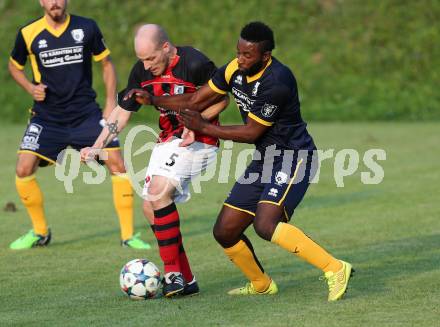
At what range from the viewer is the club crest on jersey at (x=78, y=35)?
1176 cm

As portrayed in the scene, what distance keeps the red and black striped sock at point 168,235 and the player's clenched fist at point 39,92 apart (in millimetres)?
3270

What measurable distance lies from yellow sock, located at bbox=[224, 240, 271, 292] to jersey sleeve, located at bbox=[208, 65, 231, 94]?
127cm

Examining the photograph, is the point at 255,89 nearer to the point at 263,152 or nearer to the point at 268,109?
the point at 268,109

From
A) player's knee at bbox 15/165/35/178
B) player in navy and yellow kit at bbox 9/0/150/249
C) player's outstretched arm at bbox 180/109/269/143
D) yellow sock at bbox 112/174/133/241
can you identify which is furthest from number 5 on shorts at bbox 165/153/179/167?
player's knee at bbox 15/165/35/178

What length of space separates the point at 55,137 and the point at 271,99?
4.20 metres

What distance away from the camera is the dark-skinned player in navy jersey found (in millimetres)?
8836

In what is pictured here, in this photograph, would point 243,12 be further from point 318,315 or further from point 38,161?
point 318,315

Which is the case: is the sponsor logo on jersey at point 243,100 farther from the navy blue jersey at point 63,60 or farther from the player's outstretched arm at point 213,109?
the navy blue jersey at point 63,60

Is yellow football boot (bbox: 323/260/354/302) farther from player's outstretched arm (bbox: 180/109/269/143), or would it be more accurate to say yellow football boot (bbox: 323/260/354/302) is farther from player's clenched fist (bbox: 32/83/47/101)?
player's clenched fist (bbox: 32/83/47/101)

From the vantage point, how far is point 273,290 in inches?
348

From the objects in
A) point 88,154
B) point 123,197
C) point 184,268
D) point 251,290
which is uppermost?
point 88,154

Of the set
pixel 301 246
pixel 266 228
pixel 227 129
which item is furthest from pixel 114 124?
pixel 301 246

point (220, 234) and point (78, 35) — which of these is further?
point (78, 35)

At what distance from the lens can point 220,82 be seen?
28.5 feet
